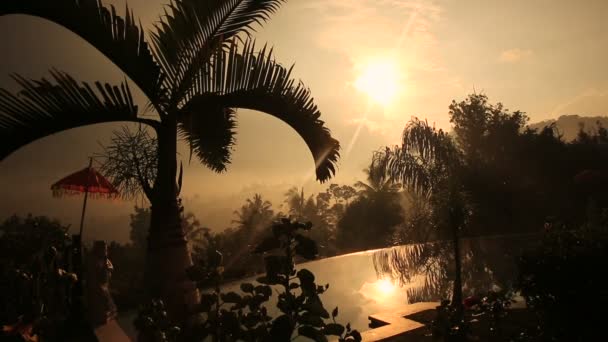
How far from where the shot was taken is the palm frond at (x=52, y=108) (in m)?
2.36

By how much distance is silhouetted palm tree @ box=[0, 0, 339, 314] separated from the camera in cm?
244

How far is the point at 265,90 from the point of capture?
3148 millimetres

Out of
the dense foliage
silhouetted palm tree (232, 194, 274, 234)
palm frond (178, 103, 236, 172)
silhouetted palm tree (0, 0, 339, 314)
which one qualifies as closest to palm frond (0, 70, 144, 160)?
silhouetted palm tree (0, 0, 339, 314)

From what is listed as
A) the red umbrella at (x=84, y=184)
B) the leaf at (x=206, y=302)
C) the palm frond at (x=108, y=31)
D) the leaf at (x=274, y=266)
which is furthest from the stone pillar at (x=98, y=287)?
the leaf at (x=274, y=266)

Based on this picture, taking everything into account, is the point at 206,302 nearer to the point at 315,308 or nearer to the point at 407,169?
the point at 315,308

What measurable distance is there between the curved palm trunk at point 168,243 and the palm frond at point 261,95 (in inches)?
17.7

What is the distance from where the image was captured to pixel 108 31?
8.87 feet

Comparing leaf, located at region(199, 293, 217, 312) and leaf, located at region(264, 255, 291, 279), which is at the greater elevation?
leaf, located at region(264, 255, 291, 279)

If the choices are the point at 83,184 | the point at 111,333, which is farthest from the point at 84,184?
the point at 111,333

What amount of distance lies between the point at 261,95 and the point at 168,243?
1.55 metres

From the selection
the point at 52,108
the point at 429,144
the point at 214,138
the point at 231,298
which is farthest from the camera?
the point at 429,144

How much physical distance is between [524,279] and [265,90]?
122 inches

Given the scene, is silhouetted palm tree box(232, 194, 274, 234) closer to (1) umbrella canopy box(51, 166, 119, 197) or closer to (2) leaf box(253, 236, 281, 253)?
(1) umbrella canopy box(51, 166, 119, 197)

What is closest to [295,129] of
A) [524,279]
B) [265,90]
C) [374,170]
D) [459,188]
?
[265,90]
